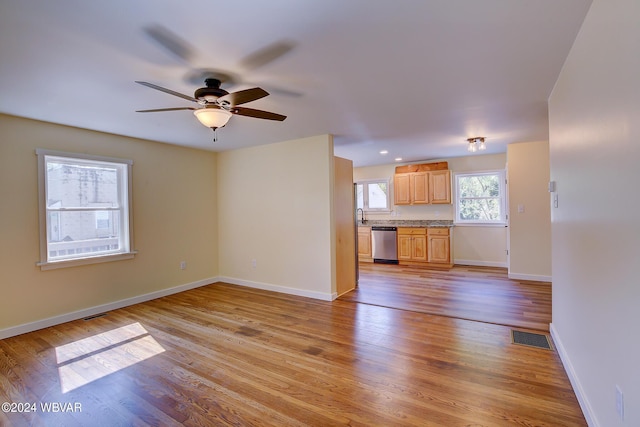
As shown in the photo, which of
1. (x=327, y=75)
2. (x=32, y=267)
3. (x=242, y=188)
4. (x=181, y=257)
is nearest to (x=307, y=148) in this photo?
(x=242, y=188)

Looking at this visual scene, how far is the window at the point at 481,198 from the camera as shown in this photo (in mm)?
6406

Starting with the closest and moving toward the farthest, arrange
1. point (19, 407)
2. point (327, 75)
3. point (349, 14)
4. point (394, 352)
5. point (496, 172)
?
point (349, 14) → point (19, 407) → point (327, 75) → point (394, 352) → point (496, 172)

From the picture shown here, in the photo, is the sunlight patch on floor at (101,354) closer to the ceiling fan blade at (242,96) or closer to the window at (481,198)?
the ceiling fan blade at (242,96)

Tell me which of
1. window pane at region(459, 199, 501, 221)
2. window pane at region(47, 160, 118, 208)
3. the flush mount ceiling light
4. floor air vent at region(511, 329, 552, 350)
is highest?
the flush mount ceiling light

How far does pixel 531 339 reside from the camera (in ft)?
9.79

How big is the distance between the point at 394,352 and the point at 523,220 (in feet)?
12.6

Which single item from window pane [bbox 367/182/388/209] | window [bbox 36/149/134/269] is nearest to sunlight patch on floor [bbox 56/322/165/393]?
window [bbox 36/149/134/269]

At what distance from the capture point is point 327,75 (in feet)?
7.97

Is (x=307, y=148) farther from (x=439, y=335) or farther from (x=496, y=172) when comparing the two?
(x=496, y=172)

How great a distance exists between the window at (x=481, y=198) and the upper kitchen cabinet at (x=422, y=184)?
1.21 feet

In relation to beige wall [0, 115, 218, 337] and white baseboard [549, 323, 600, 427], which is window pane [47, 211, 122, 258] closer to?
beige wall [0, 115, 218, 337]

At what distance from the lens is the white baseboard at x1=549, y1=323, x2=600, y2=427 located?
5.79ft

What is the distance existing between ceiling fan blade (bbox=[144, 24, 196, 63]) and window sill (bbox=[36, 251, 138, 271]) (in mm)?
3121

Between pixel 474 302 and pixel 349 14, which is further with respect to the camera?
pixel 474 302
